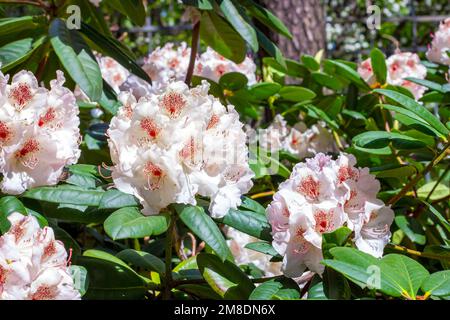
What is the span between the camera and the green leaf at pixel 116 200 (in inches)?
42.0

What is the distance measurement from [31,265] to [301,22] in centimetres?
205

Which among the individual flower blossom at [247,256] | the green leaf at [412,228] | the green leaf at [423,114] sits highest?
the green leaf at [423,114]

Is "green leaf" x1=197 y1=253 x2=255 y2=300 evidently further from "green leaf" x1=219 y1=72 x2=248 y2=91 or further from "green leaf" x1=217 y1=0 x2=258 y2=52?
"green leaf" x1=219 y1=72 x2=248 y2=91

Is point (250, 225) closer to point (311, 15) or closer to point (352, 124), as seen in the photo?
point (352, 124)

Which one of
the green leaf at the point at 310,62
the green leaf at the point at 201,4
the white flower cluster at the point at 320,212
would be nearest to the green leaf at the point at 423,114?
the white flower cluster at the point at 320,212

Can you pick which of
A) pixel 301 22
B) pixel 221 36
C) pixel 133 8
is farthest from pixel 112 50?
pixel 301 22

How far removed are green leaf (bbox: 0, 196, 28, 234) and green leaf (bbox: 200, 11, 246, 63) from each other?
778mm

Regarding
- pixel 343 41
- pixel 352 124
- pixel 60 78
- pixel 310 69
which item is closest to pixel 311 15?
pixel 310 69

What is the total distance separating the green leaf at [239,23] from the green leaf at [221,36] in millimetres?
222

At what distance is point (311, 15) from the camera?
281cm

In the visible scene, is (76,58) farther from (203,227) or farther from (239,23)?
(203,227)

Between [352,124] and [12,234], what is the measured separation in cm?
114

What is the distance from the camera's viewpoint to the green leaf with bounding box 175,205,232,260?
105cm

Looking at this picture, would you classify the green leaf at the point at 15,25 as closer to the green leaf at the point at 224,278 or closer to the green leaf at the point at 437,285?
the green leaf at the point at 224,278
